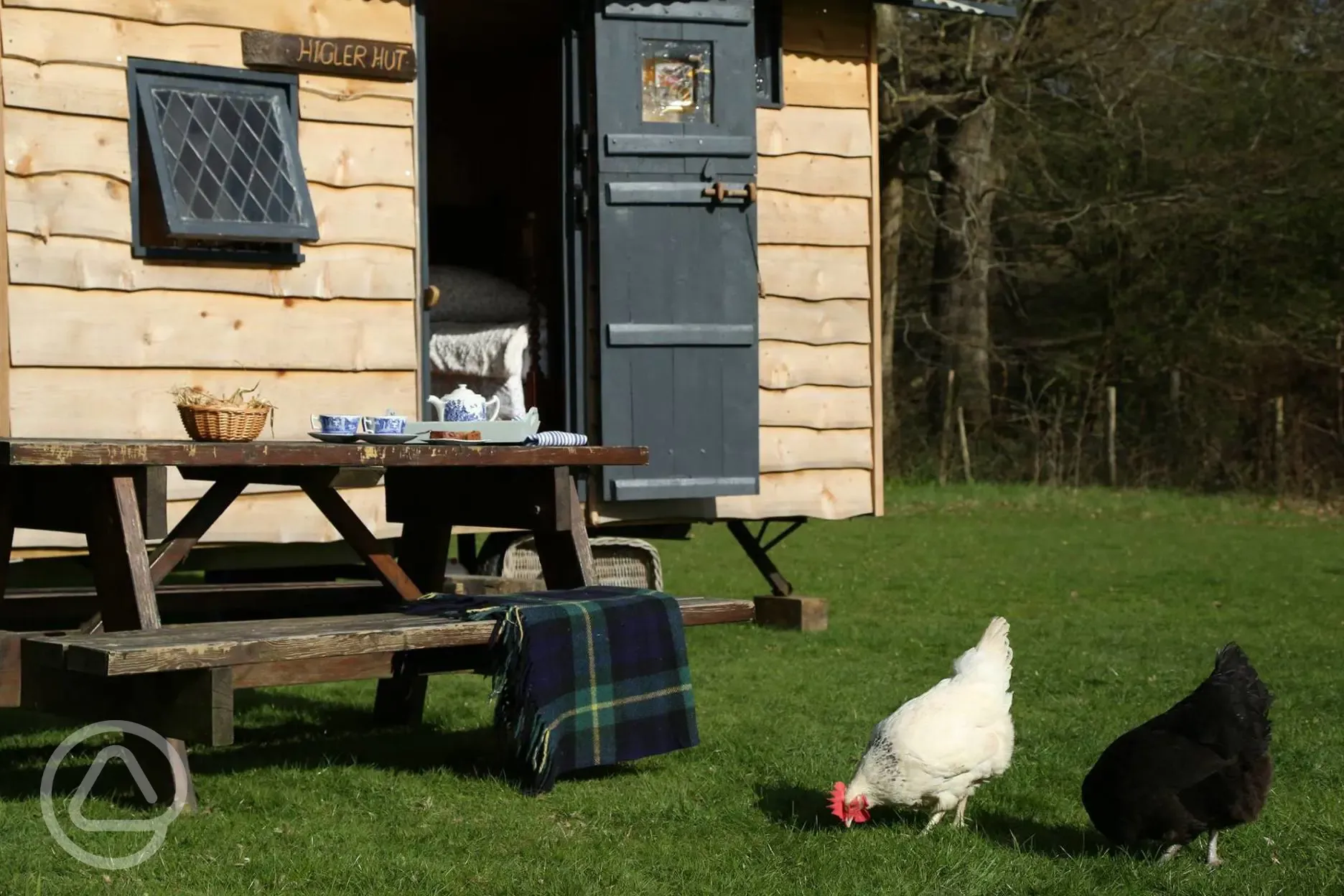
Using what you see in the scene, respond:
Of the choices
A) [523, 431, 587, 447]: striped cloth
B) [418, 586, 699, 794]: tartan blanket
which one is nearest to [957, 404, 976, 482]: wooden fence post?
[523, 431, 587, 447]: striped cloth

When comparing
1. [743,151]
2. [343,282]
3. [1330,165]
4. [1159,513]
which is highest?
[1330,165]

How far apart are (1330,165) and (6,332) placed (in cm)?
1870

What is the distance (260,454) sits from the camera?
452 cm

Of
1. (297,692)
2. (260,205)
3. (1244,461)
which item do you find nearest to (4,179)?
(260,205)

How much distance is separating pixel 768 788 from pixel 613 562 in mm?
3700

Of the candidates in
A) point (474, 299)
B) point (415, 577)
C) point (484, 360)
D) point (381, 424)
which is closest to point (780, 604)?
point (484, 360)

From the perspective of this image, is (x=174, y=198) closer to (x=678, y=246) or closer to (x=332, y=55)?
(x=332, y=55)

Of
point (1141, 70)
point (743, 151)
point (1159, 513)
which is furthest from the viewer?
point (1141, 70)

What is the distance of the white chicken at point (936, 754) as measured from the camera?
4.41 m

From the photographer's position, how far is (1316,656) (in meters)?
7.89

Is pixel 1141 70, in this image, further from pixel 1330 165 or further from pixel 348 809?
pixel 348 809

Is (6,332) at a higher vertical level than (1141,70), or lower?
lower

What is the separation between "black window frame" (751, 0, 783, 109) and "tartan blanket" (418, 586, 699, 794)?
3.80 m

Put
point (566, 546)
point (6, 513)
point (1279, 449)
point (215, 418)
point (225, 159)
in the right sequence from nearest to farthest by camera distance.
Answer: point (215, 418), point (6, 513), point (566, 546), point (225, 159), point (1279, 449)
